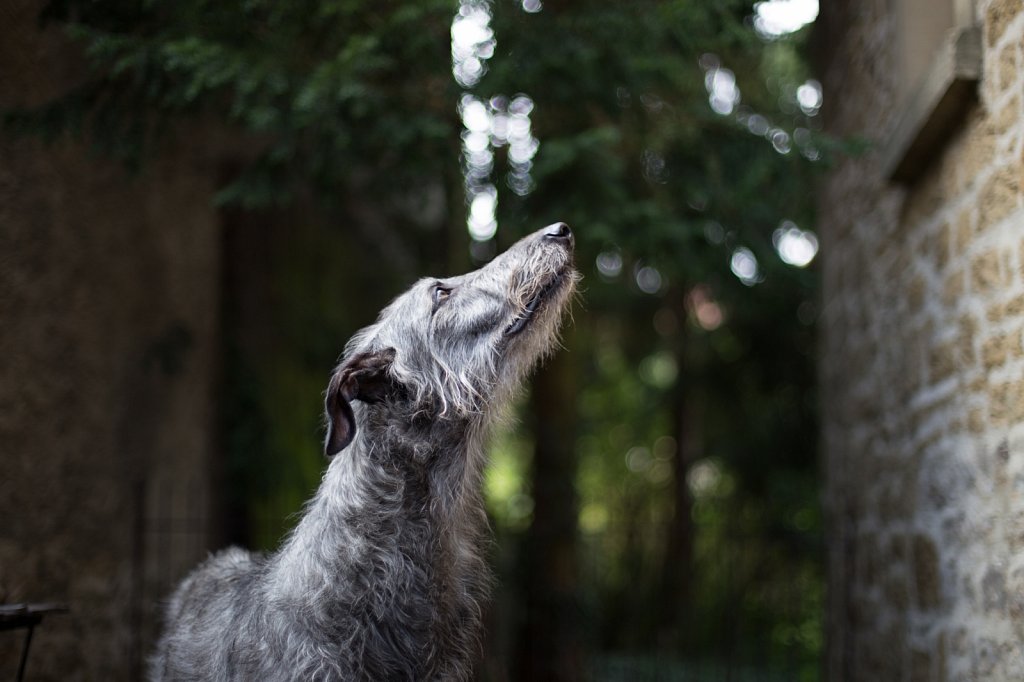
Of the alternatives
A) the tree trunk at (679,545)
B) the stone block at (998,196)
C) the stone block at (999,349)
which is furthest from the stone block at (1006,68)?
the tree trunk at (679,545)

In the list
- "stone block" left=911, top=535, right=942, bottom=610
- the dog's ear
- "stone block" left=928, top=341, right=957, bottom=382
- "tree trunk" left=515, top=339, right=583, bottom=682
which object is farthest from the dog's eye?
"tree trunk" left=515, top=339, right=583, bottom=682

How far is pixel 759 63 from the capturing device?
10.1 meters

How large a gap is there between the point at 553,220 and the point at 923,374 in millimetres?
2371

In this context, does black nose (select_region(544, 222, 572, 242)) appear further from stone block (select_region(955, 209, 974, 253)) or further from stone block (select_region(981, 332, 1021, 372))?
stone block (select_region(955, 209, 974, 253))

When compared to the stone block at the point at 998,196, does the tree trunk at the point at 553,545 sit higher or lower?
lower

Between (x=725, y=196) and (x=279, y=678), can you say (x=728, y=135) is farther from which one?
(x=279, y=678)

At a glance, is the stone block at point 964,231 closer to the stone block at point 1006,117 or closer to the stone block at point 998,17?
the stone block at point 1006,117

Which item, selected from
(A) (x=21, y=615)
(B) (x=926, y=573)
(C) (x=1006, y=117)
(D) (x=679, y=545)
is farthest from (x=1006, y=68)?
(D) (x=679, y=545)

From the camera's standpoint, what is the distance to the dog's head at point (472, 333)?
3.38 meters

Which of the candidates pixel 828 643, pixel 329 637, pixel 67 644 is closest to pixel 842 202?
pixel 828 643

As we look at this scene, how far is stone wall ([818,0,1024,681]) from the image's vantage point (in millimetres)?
3635

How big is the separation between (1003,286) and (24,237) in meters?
5.12

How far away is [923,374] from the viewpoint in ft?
16.0

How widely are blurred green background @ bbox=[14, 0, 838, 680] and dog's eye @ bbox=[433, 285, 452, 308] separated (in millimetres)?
748
